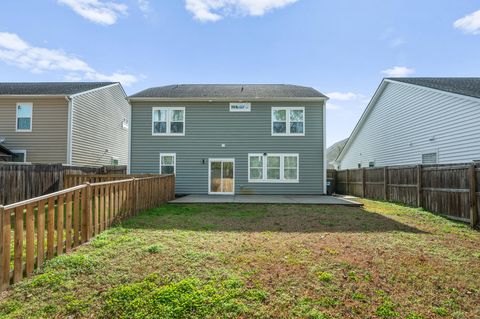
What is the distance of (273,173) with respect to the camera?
15.4m

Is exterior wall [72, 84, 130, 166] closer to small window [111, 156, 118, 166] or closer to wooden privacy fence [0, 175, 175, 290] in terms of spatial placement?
small window [111, 156, 118, 166]

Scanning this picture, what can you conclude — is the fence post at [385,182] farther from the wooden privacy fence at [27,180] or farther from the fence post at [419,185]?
the wooden privacy fence at [27,180]

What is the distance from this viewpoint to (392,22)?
1296 cm

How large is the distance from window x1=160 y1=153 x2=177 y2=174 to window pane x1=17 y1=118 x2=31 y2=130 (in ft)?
25.4

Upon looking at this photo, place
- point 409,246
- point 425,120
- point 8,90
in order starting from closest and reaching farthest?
point 409,246, point 425,120, point 8,90

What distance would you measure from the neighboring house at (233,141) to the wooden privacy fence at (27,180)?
5204 mm

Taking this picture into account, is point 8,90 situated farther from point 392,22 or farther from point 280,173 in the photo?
point 392,22

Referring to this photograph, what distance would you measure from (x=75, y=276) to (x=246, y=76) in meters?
18.7

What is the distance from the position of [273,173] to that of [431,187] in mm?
7461

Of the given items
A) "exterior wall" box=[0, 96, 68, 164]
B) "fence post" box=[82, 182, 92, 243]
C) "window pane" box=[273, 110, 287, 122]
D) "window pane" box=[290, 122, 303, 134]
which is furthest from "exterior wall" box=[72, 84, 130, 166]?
"fence post" box=[82, 182, 92, 243]

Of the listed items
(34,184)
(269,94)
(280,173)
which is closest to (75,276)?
(34,184)

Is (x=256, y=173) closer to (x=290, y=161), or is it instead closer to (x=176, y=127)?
(x=290, y=161)

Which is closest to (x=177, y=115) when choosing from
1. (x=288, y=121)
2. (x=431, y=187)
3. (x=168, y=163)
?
(x=168, y=163)

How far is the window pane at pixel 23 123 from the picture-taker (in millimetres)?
15586
